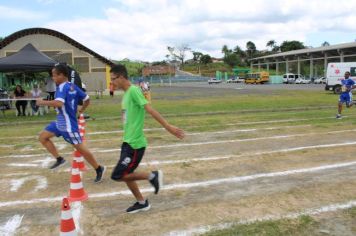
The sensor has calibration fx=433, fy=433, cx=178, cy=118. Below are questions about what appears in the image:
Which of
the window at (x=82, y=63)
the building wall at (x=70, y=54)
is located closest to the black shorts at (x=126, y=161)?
the building wall at (x=70, y=54)

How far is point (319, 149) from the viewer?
8.64m

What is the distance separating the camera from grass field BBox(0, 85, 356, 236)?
4598 mm

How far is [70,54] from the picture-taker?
50.0 meters

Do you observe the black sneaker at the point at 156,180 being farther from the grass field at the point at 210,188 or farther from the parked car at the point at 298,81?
the parked car at the point at 298,81

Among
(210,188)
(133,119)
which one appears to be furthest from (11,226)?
(210,188)

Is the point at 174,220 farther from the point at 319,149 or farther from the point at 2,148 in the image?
the point at 2,148

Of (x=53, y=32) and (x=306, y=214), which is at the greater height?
(x=53, y=32)

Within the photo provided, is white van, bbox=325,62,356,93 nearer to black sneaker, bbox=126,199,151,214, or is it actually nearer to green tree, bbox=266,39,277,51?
black sneaker, bbox=126,199,151,214

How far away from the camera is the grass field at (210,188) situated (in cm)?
460

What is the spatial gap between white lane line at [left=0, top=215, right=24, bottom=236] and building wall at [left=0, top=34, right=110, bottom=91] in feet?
138

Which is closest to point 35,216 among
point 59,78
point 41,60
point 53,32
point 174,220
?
point 174,220

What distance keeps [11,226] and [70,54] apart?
1863 inches

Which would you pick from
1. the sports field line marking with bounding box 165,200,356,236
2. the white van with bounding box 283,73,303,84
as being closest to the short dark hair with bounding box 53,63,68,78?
the sports field line marking with bounding box 165,200,356,236

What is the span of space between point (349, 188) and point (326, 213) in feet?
3.81
